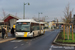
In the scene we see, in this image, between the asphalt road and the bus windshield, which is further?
Answer: the bus windshield

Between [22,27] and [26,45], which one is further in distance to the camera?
[22,27]

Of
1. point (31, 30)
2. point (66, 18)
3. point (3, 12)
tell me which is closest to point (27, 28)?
point (31, 30)

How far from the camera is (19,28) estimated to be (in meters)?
21.9

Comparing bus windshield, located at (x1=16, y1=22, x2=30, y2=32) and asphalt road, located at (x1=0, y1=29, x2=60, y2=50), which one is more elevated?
bus windshield, located at (x1=16, y1=22, x2=30, y2=32)

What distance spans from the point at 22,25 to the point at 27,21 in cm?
100

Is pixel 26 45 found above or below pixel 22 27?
below

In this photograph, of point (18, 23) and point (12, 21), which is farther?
point (12, 21)

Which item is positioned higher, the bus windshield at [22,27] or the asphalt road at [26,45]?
the bus windshield at [22,27]

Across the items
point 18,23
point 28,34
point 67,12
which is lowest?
point 28,34

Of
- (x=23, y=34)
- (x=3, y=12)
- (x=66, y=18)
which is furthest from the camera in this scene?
(x=3, y=12)

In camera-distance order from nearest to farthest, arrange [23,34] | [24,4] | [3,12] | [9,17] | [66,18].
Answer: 1. [23,34]
2. [9,17]
3. [24,4]
4. [66,18]
5. [3,12]

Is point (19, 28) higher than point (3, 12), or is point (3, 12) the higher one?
point (3, 12)

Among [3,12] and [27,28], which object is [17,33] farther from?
[3,12]

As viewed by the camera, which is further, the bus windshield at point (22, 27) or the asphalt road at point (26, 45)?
the bus windshield at point (22, 27)
